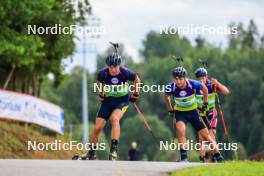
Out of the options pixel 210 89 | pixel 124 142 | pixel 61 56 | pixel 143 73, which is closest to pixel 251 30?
pixel 143 73

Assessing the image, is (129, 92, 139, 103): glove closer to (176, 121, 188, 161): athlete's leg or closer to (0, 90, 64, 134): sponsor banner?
(176, 121, 188, 161): athlete's leg

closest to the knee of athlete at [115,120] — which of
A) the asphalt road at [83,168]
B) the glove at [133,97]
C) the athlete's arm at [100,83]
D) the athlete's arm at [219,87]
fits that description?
the athlete's arm at [100,83]

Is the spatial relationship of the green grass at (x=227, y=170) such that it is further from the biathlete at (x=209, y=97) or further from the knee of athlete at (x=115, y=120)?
the biathlete at (x=209, y=97)

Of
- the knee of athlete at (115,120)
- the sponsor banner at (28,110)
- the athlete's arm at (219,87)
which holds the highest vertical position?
the sponsor banner at (28,110)

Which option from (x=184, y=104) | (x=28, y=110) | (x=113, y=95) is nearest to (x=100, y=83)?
(x=113, y=95)

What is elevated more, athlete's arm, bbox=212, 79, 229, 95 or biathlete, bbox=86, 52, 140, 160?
athlete's arm, bbox=212, 79, 229, 95

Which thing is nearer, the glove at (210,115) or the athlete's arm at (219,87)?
the athlete's arm at (219,87)

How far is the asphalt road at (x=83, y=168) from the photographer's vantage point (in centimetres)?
1761

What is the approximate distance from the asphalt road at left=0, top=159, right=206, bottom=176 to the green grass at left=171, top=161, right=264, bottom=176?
577 millimetres

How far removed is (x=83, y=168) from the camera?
1853 centimetres

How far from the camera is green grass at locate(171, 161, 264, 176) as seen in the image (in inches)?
655

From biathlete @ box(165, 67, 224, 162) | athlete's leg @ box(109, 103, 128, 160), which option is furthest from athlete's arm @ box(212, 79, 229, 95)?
athlete's leg @ box(109, 103, 128, 160)

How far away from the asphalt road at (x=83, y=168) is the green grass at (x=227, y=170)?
577 mm

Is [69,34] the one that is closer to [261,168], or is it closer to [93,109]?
[261,168]
